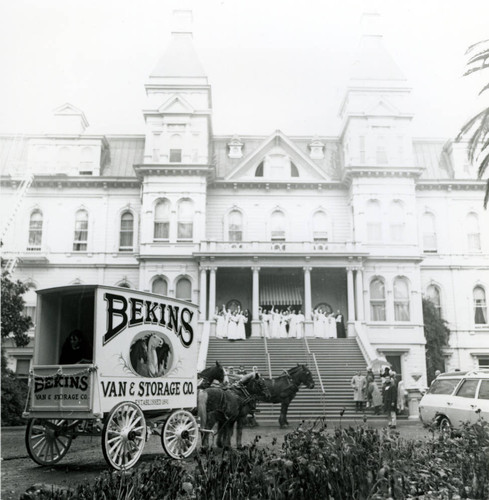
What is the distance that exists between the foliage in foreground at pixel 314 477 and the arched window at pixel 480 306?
512 inches

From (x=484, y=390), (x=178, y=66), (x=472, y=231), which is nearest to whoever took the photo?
(x=484, y=390)

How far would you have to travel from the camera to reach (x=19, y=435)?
487 inches

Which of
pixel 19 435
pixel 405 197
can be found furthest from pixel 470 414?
pixel 405 197

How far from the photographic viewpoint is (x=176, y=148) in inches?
975

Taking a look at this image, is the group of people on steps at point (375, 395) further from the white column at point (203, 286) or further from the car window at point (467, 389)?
the white column at point (203, 286)

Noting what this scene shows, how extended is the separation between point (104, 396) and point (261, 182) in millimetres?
19010

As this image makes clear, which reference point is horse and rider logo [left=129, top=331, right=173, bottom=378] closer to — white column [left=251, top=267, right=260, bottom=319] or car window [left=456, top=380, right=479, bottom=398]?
car window [left=456, top=380, right=479, bottom=398]

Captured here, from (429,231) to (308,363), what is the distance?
29.3 ft

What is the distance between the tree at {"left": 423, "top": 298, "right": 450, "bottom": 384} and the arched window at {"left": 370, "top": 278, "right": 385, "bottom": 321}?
1671 mm

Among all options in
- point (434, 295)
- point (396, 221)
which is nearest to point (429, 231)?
point (396, 221)

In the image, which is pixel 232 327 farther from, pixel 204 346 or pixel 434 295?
pixel 434 295

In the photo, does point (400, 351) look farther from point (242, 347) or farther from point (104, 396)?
→ point (104, 396)

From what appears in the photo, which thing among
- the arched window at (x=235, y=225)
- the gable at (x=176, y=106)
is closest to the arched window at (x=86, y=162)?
the gable at (x=176, y=106)

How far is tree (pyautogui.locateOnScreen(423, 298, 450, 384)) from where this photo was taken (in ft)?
68.8
